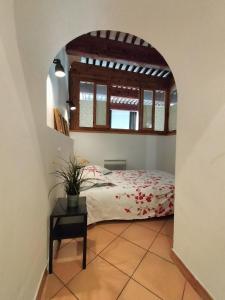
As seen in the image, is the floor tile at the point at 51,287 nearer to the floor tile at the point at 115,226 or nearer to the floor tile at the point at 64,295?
the floor tile at the point at 64,295

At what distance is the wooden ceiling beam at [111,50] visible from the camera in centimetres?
282

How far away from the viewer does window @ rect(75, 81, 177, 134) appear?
13.2 ft

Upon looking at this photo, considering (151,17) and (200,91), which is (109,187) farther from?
(151,17)

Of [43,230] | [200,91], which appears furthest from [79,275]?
[200,91]

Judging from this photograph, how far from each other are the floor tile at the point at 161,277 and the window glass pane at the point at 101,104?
3.23m

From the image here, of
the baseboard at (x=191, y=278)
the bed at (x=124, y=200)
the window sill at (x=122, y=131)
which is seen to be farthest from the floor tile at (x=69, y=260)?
the window sill at (x=122, y=131)

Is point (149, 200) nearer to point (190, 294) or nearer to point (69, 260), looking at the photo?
point (190, 294)

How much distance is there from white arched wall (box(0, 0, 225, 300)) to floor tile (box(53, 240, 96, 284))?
232 mm

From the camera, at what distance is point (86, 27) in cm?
126

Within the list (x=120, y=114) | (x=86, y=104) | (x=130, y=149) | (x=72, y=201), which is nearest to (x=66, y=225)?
(x=72, y=201)

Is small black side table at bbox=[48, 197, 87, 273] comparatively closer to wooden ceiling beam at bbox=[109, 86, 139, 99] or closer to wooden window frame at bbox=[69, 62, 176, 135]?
wooden window frame at bbox=[69, 62, 176, 135]

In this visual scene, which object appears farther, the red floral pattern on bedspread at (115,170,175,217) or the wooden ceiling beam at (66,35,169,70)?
the wooden ceiling beam at (66,35,169,70)

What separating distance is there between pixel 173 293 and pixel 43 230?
1122 millimetres

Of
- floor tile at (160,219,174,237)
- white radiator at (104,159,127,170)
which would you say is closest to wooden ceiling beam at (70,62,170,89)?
white radiator at (104,159,127,170)
